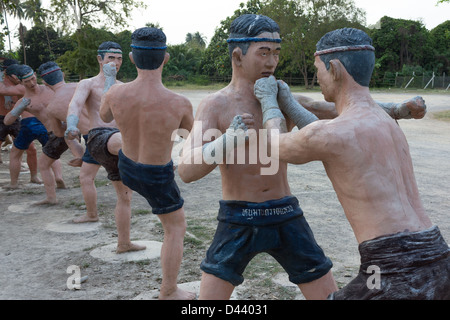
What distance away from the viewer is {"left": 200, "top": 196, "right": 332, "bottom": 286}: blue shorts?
257 cm

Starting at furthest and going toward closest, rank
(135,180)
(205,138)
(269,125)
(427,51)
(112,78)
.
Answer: (427,51), (112,78), (135,180), (205,138), (269,125)

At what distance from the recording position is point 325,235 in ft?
17.2

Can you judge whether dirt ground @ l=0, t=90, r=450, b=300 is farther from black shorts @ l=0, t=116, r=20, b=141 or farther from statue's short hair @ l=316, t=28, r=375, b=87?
statue's short hair @ l=316, t=28, r=375, b=87

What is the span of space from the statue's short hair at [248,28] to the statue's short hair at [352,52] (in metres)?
0.47

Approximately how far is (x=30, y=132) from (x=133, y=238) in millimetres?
3540

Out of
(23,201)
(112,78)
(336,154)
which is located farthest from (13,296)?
(23,201)

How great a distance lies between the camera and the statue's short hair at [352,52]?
7.24ft

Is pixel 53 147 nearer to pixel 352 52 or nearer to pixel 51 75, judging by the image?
pixel 51 75

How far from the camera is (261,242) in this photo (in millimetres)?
2594

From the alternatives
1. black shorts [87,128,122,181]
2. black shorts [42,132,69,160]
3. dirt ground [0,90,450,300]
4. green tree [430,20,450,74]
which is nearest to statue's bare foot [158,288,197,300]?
dirt ground [0,90,450,300]

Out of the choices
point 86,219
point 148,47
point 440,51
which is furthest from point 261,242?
point 440,51
